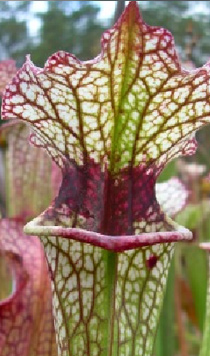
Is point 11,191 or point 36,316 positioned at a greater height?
point 11,191

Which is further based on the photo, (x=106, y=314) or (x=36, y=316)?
(x=36, y=316)

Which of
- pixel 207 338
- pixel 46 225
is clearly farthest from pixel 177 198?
pixel 46 225

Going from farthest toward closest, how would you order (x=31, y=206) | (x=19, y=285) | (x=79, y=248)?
(x=31, y=206) → (x=19, y=285) → (x=79, y=248)

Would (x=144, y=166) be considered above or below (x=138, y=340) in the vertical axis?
above

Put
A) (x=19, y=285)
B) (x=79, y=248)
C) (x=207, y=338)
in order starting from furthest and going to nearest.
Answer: (x=19, y=285)
(x=207, y=338)
(x=79, y=248)

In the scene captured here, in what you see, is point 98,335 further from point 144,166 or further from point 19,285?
point 19,285

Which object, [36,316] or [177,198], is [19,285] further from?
[177,198]

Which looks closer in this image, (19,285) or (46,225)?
(46,225)

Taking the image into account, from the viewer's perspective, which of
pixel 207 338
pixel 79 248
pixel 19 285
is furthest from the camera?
pixel 19 285


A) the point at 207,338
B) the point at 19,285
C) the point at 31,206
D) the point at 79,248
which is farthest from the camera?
the point at 31,206
